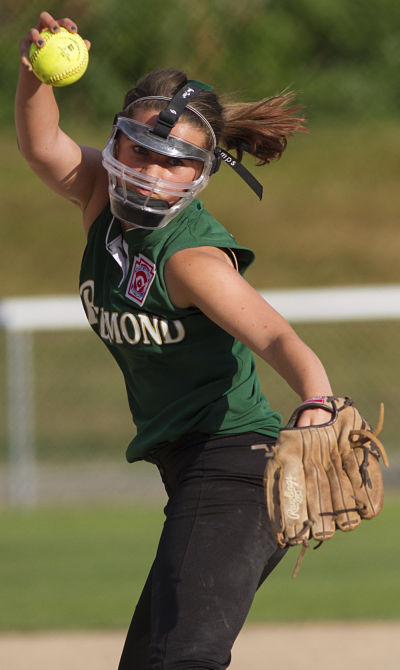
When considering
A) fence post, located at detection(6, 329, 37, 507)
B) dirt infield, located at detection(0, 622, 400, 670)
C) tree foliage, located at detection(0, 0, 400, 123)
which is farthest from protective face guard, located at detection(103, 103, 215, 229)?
tree foliage, located at detection(0, 0, 400, 123)

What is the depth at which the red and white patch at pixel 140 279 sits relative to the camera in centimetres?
264

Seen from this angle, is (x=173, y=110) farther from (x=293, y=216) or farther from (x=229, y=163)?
(x=293, y=216)

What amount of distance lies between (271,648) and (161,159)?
259 cm

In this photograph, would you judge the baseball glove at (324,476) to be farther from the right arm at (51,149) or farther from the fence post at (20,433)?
the fence post at (20,433)

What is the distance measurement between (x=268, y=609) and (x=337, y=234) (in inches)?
489

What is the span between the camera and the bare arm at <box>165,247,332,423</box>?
91.7 inches

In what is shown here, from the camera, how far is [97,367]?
13484 millimetres

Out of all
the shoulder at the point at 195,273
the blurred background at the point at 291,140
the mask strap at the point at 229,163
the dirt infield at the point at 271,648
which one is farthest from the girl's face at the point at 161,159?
the blurred background at the point at 291,140

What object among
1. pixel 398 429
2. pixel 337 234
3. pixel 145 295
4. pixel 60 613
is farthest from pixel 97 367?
pixel 145 295

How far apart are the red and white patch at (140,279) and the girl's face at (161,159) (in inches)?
7.4

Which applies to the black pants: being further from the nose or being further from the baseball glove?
the nose

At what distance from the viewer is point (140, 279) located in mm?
2672

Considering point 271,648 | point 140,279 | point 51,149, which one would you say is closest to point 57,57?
point 51,149

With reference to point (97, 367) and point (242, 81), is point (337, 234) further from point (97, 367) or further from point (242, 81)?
point (97, 367)
